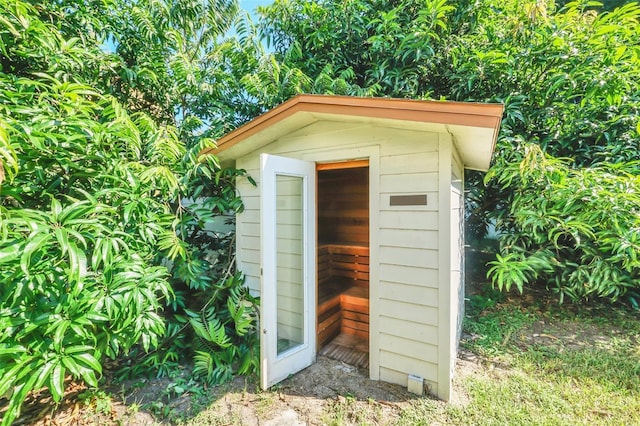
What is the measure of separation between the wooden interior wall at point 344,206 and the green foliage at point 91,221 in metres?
1.70

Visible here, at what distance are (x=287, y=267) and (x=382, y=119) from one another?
1.49 metres

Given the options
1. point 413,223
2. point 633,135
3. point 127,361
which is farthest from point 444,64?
point 127,361

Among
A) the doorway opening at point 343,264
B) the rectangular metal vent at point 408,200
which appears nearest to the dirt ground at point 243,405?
the doorway opening at point 343,264

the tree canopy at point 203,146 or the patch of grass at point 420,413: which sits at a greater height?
the tree canopy at point 203,146

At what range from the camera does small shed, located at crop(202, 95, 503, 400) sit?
211cm

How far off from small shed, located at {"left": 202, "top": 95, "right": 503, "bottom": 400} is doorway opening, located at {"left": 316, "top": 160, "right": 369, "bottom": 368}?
2.6 inches

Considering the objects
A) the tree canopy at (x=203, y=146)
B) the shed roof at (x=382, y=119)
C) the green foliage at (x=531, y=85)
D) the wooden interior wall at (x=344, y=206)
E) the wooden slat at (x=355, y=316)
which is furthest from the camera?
the wooden interior wall at (x=344, y=206)

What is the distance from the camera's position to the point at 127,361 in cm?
268

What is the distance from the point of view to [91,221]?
→ 4.88 feet

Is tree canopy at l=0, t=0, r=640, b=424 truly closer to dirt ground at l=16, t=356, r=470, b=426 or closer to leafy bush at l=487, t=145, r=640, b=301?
leafy bush at l=487, t=145, r=640, b=301

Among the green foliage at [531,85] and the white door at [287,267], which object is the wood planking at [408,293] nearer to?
the white door at [287,267]

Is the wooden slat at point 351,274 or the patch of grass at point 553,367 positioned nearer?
the patch of grass at point 553,367

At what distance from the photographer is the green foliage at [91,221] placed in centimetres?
141

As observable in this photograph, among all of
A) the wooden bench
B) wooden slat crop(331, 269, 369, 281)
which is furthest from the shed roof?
wooden slat crop(331, 269, 369, 281)
